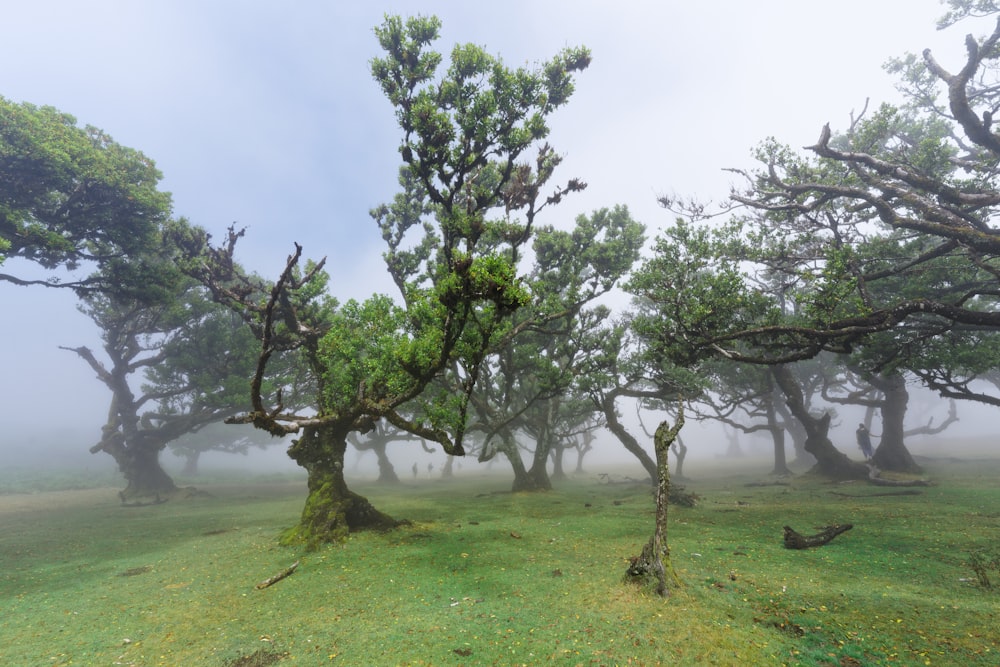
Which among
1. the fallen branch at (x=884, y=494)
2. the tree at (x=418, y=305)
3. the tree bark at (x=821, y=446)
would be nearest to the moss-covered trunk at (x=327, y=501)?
the tree at (x=418, y=305)

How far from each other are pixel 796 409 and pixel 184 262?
36567mm

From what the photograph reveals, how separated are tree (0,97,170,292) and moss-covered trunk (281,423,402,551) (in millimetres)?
15810

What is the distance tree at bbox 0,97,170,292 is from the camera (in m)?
19.0

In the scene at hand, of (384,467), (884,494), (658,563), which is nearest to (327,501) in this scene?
(658,563)

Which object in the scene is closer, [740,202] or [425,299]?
[425,299]

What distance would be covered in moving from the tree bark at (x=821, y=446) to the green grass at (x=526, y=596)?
8997mm

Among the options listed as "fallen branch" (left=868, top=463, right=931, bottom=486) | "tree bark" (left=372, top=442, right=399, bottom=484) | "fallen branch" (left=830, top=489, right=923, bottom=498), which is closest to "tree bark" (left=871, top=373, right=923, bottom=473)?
"fallen branch" (left=868, top=463, right=931, bottom=486)

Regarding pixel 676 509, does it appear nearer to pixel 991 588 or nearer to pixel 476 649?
pixel 991 588

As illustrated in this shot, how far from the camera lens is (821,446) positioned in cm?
2675

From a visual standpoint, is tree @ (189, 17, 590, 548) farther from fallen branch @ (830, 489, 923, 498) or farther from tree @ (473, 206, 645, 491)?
fallen branch @ (830, 489, 923, 498)

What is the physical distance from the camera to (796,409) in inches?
1088

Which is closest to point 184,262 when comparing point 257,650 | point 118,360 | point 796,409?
point 257,650

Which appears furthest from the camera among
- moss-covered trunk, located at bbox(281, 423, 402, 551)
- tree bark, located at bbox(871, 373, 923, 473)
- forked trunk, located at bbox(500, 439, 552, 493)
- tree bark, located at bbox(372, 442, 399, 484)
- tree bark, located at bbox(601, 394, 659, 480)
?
tree bark, located at bbox(372, 442, 399, 484)

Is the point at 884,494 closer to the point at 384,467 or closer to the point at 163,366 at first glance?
the point at 384,467
